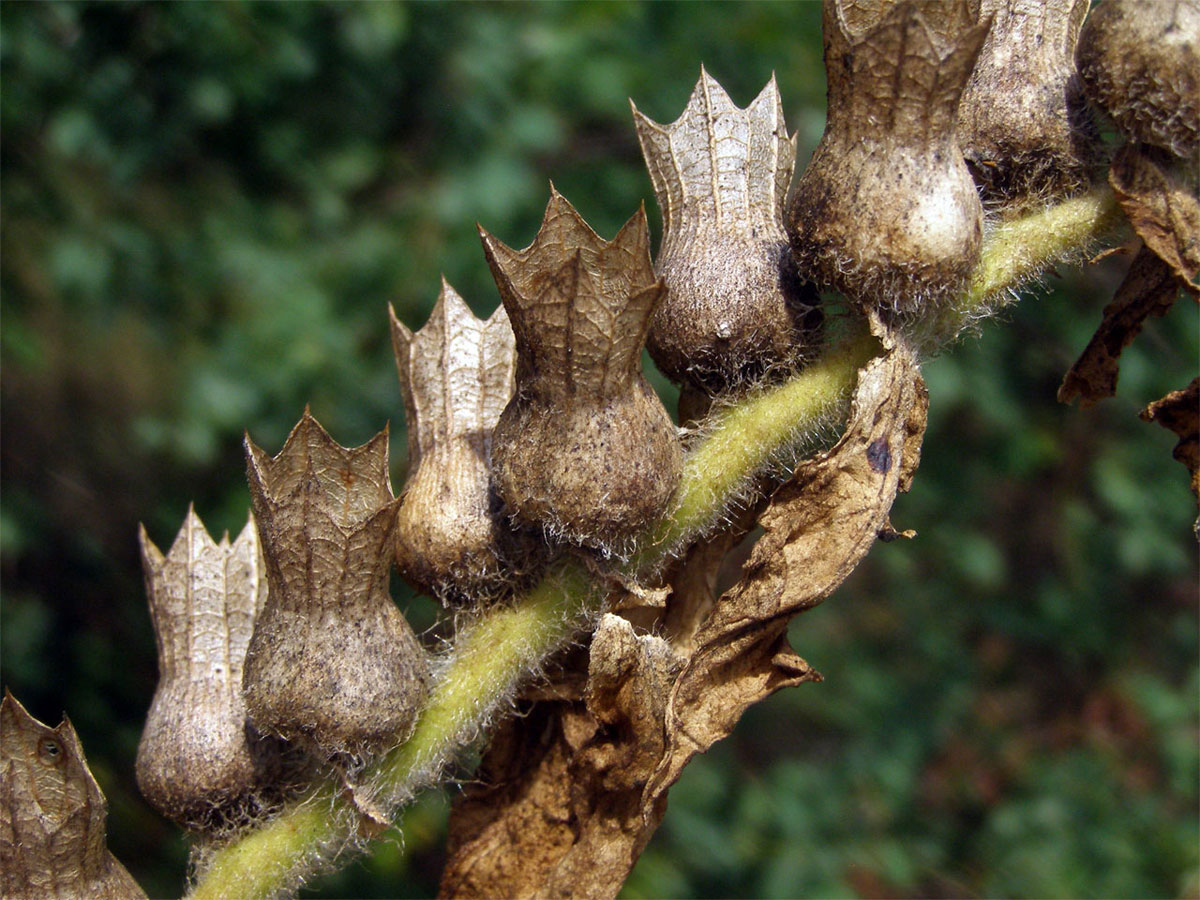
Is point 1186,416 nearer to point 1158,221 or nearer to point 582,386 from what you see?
point 1158,221

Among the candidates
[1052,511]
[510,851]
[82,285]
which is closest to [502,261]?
[510,851]

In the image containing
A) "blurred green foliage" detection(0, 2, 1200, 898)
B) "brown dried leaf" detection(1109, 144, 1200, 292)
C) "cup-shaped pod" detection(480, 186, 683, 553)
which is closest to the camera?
"cup-shaped pod" detection(480, 186, 683, 553)

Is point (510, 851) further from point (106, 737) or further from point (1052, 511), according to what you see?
point (1052, 511)

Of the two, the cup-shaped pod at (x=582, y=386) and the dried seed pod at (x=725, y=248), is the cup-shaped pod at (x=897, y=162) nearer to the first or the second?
the dried seed pod at (x=725, y=248)

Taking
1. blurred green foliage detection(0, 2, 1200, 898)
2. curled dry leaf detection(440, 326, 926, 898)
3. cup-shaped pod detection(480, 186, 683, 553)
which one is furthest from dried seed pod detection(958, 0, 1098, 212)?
blurred green foliage detection(0, 2, 1200, 898)

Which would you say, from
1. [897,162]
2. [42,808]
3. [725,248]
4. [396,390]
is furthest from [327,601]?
[396,390]

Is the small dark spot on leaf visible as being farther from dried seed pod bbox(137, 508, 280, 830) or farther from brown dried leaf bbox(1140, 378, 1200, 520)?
dried seed pod bbox(137, 508, 280, 830)
